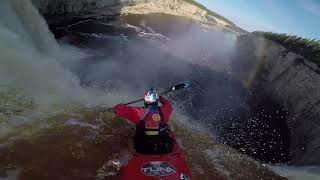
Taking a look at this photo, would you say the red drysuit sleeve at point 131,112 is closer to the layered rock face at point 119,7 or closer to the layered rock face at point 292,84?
the layered rock face at point 292,84

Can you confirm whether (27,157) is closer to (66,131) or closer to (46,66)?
(66,131)

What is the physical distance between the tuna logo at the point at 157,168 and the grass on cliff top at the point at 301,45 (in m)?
21.3

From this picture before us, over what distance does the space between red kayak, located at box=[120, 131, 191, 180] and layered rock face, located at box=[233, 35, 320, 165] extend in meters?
10.1

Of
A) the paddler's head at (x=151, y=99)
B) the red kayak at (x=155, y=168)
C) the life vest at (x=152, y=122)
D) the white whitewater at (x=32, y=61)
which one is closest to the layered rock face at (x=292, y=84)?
the red kayak at (x=155, y=168)

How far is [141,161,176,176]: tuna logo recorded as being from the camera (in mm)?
9242

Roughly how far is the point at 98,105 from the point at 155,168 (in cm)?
748

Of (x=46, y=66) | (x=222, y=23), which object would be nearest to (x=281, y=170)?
(x=46, y=66)

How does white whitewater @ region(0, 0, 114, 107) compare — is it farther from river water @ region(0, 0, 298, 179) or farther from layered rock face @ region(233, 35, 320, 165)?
layered rock face @ region(233, 35, 320, 165)

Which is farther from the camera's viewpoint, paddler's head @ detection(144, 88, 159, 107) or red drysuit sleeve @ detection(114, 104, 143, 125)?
red drysuit sleeve @ detection(114, 104, 143, 125)

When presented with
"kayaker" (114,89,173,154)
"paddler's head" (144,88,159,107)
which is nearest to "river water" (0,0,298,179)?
"kayaker" (114,89,173,154)

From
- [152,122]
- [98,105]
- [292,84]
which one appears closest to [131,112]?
[152,122]

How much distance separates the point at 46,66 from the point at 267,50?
23587mm

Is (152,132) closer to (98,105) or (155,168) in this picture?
(155,168)

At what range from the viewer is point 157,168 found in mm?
9406
